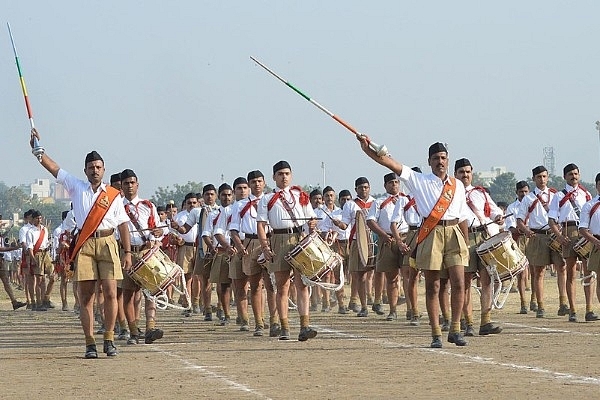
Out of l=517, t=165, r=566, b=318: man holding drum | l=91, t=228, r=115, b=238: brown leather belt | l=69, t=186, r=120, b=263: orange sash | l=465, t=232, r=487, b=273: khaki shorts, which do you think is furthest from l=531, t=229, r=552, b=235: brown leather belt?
l=69, t=186, r=120, b=263: orange sash

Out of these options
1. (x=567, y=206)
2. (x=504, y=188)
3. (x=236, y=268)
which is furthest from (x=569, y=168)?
(x=504, y=188)

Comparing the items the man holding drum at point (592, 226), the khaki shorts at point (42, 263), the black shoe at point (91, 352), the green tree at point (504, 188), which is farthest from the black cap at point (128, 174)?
the green tree at point (504, 188)

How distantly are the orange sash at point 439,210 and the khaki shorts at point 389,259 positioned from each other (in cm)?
570

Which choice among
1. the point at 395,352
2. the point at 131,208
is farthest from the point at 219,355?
the point at 131,208

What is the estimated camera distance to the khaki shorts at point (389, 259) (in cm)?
2220

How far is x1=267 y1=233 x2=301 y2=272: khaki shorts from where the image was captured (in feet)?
58.5

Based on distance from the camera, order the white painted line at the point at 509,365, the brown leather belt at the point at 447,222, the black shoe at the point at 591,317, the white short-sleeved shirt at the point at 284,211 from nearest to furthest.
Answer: the white painted line at the point at 509,365
the brown leather belt at the point at 447,222
the white short-sleeved shirt at the point at 284,211
the black shoe at the point at 591,317

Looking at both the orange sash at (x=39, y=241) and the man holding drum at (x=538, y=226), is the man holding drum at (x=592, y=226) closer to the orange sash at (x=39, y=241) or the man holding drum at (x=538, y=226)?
the man holding drum at (x=538, y=226)

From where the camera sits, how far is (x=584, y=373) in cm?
1280

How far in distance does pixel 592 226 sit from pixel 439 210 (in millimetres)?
4251

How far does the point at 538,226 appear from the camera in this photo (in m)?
22.5

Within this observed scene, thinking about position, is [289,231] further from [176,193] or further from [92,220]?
[176,193]

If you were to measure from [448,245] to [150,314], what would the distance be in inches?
165

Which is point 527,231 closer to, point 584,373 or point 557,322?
point 557,322
